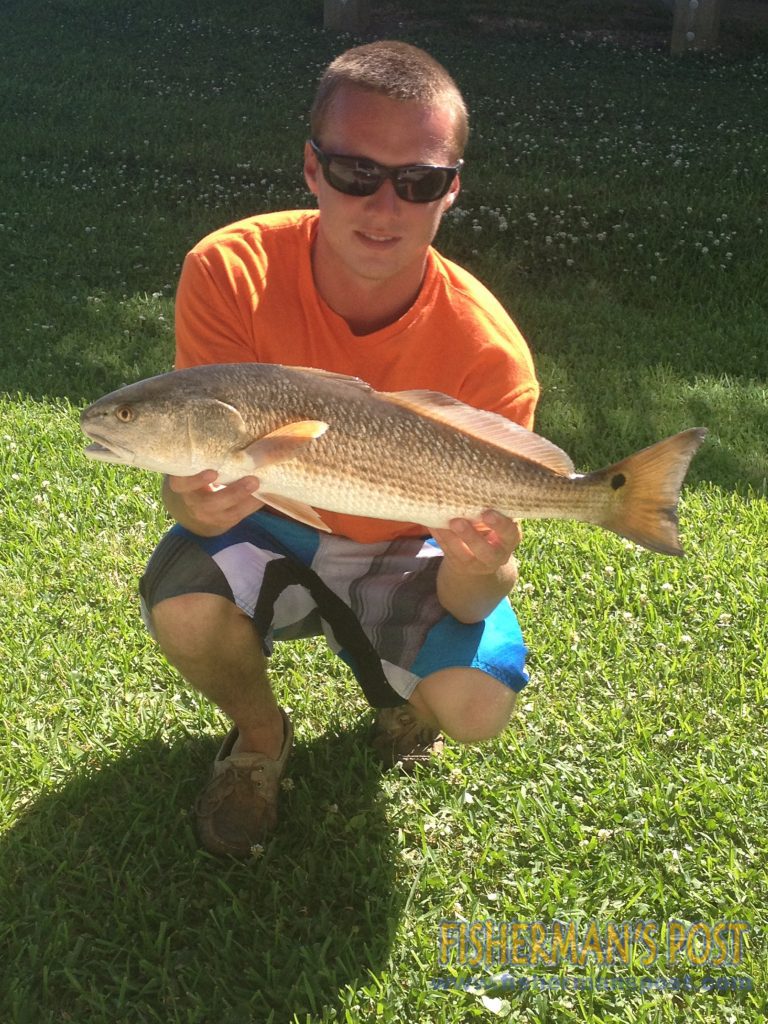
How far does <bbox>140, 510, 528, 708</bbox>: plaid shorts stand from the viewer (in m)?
3.06

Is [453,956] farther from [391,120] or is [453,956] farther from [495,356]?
[391,120]

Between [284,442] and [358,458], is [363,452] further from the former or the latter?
[284,442]

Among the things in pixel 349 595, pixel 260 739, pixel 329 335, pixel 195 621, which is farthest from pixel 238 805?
pixel 329 335

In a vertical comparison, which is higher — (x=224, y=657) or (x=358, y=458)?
(x=358, y=458)

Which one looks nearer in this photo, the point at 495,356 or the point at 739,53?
the point at 495,356

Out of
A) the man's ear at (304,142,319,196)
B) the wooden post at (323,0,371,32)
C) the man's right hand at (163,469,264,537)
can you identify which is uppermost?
the man's ear at (304,142,319,196)

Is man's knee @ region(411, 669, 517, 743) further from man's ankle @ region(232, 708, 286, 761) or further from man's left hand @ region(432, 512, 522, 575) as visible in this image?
man's ankle @ region(232, 708, 286, 761)

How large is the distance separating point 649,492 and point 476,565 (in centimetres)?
47

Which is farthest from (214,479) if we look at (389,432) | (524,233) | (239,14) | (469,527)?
(239,14)

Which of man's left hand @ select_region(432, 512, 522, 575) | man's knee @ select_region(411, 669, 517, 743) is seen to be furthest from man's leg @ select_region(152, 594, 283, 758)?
man's left hand @ select_region(432, 512, 522, 575)

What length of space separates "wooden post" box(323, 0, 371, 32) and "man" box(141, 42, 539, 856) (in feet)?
44.0

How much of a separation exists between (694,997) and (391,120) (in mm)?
2316

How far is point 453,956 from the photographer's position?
2.85m

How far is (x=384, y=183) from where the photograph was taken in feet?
9.20
